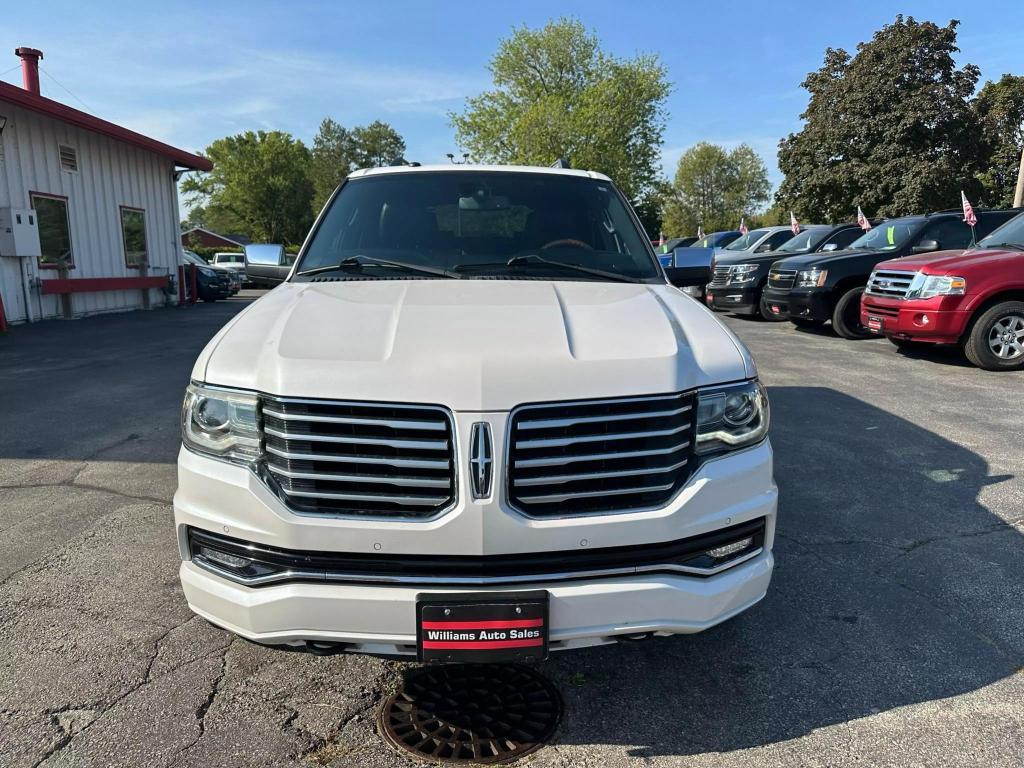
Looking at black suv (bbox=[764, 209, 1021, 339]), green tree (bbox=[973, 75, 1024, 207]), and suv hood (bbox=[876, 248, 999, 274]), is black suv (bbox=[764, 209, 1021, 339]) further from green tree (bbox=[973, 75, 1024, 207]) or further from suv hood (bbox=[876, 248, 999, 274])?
green tree (bbox=[973, 75, 1024, 207])

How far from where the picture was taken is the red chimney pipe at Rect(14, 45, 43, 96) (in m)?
16.2

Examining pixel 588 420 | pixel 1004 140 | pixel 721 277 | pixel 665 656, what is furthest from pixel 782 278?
pixel 1004 140

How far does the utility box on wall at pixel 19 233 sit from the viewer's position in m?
13.2

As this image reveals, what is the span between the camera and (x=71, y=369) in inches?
357

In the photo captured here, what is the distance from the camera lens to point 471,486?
2.01 m

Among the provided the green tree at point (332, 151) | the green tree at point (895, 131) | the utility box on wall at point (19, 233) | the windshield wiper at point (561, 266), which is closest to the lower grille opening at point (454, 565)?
the windshield wiper at point (561, 266)

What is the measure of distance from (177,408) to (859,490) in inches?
237

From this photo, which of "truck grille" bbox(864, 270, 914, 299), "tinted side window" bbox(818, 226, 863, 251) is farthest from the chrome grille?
"truck grille" bbox(864, 270, 914, 299)

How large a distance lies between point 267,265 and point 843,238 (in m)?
12.7

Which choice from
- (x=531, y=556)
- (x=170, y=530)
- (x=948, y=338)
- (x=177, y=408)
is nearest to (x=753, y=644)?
(x=531, y=556)

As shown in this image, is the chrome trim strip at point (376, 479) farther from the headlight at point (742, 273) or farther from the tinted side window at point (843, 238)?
the tinted side window at point (843, 238)

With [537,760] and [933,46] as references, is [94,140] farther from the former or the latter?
[933,46]

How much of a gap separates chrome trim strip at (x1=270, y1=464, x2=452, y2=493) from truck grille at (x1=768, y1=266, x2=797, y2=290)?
11.0 meters

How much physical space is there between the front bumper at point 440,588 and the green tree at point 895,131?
105ft
